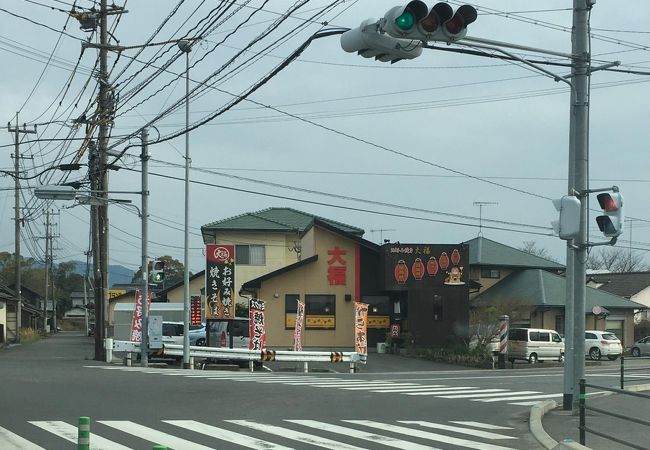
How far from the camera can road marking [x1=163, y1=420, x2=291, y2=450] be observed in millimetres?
11664

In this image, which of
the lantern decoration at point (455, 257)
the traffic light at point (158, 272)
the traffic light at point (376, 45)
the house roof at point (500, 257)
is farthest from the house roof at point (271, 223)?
the traffic light at point (376, 45)

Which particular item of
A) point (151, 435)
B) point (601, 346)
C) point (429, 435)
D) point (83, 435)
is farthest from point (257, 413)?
point (601, 346)

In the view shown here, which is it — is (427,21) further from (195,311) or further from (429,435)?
(195,311)

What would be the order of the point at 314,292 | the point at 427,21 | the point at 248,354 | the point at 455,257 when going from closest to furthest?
the point at 427,21
the point at 248,354
the point at 455,257
the point at 314,292

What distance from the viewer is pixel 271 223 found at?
6038cm

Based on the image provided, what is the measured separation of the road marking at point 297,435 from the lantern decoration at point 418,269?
28.9 m

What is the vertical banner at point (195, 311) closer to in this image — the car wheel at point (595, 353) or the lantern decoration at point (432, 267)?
the lantern decoration at point (432, 267)

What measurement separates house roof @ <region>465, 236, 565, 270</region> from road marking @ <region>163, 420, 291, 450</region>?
127 ft

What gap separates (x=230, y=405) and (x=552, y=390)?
10045 millimetres

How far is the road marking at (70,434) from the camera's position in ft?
36.6

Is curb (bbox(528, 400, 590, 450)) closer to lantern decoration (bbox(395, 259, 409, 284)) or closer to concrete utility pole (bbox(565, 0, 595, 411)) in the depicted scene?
concrete utility pole (bbox(565, 0, 595, 411))

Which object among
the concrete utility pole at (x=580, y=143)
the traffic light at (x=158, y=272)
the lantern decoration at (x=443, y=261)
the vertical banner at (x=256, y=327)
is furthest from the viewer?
the lantern decoration at (x=443, y=261)

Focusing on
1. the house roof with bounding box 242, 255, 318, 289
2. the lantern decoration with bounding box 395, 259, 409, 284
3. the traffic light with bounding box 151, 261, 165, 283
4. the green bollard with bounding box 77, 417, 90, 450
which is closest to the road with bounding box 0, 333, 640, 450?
the green bollard with bounding box 77, 417, 90, 450

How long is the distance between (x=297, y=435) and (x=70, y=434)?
338cm
